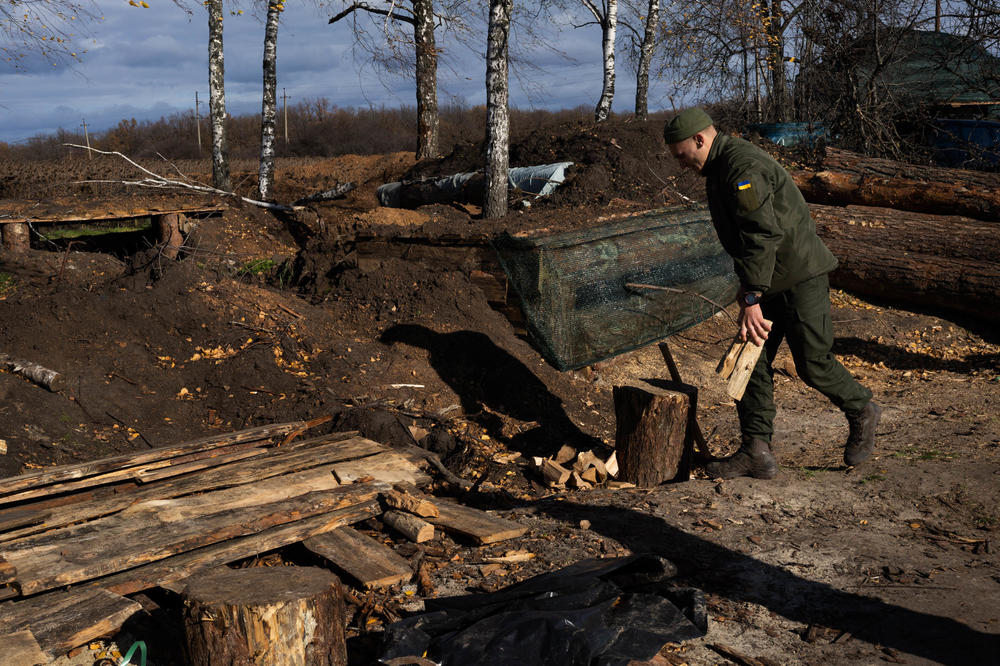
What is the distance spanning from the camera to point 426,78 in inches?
627

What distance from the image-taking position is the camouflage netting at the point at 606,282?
244 inches

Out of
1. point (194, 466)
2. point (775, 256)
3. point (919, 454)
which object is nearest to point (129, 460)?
point (194, 466)

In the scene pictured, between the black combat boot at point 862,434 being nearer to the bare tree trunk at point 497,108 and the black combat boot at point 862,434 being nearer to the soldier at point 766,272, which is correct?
the soldier at point 766,272

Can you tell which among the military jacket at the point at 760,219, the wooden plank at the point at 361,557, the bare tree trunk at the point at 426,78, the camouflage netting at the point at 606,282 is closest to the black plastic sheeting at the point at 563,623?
the wooden plank at the point at 361,557

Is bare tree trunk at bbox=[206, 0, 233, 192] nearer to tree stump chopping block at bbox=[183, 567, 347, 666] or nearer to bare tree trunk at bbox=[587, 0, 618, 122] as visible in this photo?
A: bare tree trunk at bbox=[587, 0, 618, 122]

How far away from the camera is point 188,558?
146 inches

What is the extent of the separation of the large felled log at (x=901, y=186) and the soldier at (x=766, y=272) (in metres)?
6.27

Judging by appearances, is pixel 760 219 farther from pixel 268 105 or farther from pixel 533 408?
pixel 268 105

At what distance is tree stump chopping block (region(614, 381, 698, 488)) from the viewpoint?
4.93 m

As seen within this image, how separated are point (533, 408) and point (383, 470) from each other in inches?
70.4

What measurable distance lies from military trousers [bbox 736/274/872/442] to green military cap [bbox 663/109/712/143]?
109cm

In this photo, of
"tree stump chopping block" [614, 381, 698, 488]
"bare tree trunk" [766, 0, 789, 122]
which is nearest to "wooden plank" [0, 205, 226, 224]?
"tree stump chopping block" [614, 381, 698, 488]

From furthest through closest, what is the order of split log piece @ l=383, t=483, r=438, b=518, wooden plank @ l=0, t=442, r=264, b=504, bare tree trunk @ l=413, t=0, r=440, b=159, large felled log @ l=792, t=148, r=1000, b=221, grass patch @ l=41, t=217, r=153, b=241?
bare tree trunk @ l=413, t=0, r=440, b=159
grass patch @ l=41, t=217, r=153, b=241
large felled log @ l=792, t=148, r=1000, b=221
wooden plank @ l=0, t=442, r=264, b=504
split log piece @ l=383, t=483, r=438, b=518

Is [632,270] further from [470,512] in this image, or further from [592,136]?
[592,136]
